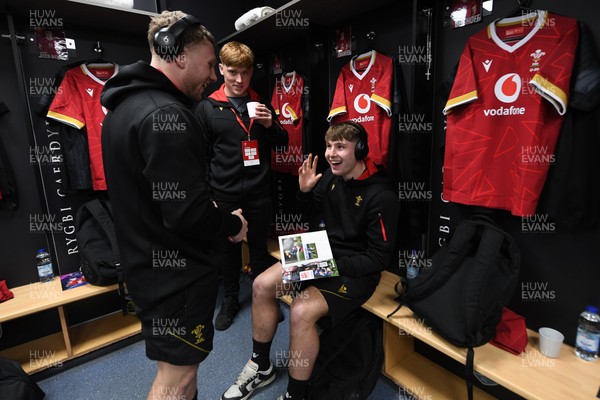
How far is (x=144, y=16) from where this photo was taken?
6.76 feet

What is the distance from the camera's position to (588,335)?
49.6 inches

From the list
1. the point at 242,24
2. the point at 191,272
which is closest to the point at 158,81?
the point at 191,272

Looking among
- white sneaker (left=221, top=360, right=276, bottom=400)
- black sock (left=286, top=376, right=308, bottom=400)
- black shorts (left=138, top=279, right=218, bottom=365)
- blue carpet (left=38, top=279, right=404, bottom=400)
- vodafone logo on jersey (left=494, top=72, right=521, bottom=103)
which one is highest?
vodafone logo on jersey (left=494, top=72, right=521, bottom=103)

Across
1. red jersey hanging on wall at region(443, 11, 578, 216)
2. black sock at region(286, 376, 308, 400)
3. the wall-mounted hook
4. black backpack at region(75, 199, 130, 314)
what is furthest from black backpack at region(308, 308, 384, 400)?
the wall-mounted hook

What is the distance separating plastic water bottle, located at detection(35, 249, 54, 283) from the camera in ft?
6.83

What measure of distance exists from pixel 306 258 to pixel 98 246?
142cm

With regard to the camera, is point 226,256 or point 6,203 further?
point 226,256

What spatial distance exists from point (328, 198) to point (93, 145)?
1597 mm

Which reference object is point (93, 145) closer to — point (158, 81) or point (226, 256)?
point (226, 256)

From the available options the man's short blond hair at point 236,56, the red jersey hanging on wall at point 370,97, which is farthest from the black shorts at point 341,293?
the man's short blond hair at point 236,56

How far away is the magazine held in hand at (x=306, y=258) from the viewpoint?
157 cm

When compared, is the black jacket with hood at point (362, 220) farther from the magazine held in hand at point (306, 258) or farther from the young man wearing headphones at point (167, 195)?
the young man wearing headphones at point (167, 195)

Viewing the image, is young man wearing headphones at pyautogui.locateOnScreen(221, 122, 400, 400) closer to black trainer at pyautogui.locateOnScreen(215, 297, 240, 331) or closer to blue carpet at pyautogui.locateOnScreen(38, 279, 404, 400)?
blue carpet at pyautogui.locateOnScreen(38, 279, 404, 400)

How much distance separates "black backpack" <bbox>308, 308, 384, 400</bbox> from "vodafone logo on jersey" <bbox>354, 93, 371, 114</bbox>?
1.17 meters
